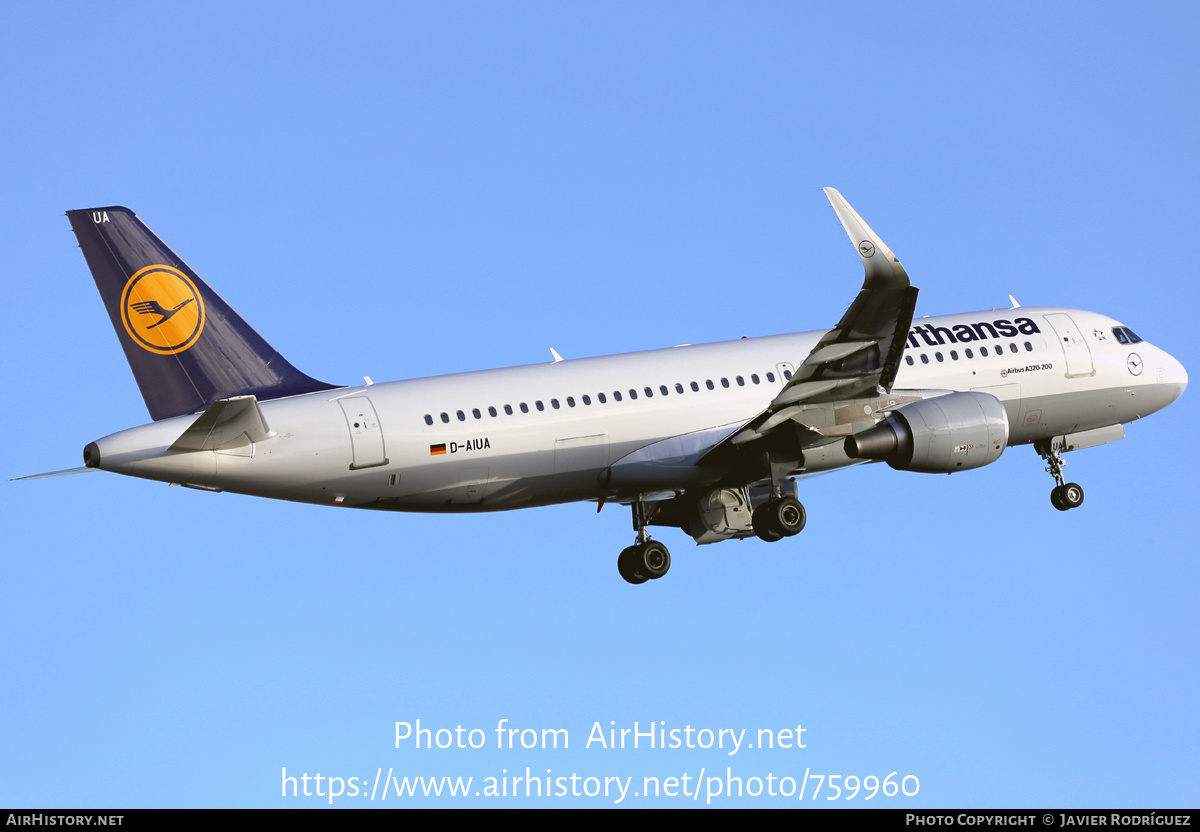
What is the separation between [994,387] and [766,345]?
5.70m

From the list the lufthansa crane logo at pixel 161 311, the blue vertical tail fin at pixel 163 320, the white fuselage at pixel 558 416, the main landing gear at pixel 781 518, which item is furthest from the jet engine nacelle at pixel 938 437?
the lufthansa crane logo at pixel 161 311

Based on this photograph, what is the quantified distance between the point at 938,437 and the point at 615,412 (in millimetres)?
6886

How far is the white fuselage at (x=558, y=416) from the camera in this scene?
2952cm

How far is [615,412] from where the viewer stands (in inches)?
1275

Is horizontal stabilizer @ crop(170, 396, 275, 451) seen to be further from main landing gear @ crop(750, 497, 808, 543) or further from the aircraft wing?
main landing gear @ crop(750, 497, 808, 543)

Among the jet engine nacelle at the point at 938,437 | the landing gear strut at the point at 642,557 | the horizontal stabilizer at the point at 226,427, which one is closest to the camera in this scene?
the horizontal stabilizer at the point at 226,427

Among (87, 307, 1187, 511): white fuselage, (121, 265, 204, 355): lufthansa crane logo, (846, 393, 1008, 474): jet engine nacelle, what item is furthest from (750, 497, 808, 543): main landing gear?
(121, 265, 204, 355): lufthansa crane logo

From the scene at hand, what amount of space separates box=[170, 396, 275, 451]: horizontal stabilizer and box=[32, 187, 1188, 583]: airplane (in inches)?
A: 1.5

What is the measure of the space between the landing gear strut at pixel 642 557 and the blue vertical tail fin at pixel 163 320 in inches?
375

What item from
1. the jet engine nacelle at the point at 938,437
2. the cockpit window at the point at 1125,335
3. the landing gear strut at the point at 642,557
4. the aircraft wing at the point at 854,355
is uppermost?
the cockpit window at the point at 1125,335

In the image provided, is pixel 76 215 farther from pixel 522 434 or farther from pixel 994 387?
pixel 994 387

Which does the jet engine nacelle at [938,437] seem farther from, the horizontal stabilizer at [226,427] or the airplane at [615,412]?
the horizontal stabilizer at [226,427]

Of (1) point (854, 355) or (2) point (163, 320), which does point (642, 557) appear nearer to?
(1) point (854, 355)

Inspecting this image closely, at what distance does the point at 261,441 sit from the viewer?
95.7 ft
